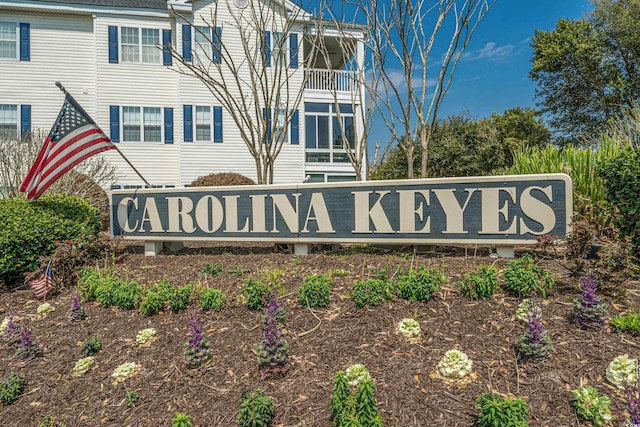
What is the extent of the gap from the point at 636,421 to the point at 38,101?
18.5 meters

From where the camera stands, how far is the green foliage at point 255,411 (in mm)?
2377

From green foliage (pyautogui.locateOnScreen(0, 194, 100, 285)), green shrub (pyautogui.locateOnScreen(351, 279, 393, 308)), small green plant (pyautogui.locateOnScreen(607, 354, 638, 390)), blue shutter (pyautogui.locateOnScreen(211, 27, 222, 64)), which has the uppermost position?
blue shutter (pyautogui.locateOnScreen(211, 27, 222, 64))

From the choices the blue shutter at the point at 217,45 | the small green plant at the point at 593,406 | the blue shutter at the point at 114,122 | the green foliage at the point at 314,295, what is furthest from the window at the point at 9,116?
the small green plant at the point at 593,406

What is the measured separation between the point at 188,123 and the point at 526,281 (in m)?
14.3

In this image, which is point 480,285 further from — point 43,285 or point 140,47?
point 140,47

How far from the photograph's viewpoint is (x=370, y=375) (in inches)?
108

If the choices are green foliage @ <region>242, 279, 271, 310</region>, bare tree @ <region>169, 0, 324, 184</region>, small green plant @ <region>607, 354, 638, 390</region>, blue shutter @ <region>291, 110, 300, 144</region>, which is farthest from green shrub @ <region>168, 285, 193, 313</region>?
blue shutter @ <region>291, 110, 300, 144</region>

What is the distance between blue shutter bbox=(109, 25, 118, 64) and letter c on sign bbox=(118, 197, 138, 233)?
11.6m

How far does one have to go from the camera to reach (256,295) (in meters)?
3.72

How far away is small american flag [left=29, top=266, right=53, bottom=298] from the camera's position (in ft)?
16.4

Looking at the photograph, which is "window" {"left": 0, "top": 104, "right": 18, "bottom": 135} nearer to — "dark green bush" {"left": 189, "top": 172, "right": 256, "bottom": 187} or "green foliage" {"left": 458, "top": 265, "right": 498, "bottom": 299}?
"dark green bush" {"left": 189, "top": 172, "right": 256, "bottom": 187}

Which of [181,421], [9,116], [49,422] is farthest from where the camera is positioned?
[9,116]

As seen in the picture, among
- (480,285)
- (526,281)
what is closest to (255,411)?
(480,285)

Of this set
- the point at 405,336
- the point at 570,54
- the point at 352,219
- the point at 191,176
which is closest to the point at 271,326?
the point at 405,336
